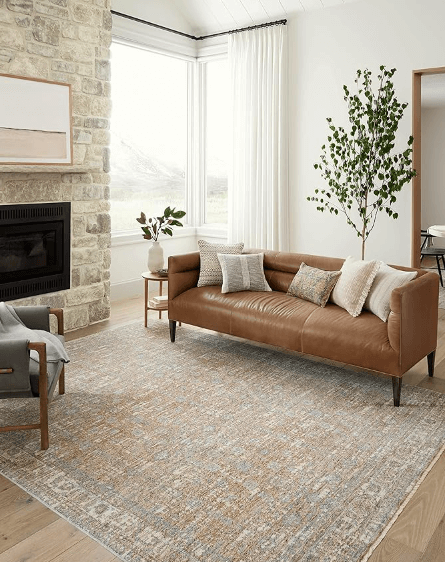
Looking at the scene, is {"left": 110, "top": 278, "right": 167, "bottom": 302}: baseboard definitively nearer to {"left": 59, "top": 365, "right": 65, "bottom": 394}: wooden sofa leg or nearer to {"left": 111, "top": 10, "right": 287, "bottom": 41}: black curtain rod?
{"left": 59, "top": 365, "right": 65, "bottom": 394}: wooden sofa leg

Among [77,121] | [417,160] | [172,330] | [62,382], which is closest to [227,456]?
[62,382]

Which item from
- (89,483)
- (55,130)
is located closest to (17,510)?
(89,483)

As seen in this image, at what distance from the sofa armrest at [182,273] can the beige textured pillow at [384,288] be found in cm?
148

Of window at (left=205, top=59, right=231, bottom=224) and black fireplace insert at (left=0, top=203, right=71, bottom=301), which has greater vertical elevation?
window at (left=205, top=59, right=231, bottom=224)

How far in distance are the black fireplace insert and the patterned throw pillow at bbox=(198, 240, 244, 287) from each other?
3.81 ft

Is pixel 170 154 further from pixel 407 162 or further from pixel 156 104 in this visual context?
pixel 407 162

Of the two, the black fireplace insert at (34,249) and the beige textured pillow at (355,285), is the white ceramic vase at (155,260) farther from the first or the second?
the beige textured pillow at (355,285)

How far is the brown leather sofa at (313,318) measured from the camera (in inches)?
133

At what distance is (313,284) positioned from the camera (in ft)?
13.5

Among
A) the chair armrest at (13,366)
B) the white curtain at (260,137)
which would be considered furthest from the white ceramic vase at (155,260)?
the chair armrest at (13,366)

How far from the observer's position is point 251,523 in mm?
2266

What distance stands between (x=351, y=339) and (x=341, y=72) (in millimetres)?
3198

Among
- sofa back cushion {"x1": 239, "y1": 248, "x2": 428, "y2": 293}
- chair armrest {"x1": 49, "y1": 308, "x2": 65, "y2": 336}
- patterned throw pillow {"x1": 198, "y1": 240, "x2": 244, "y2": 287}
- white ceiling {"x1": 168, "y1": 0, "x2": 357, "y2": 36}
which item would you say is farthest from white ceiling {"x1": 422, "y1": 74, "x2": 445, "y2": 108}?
chair armrest {"x1": 49, "y1": 308, "x2": 65, "y2": 336}

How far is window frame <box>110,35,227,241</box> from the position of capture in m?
6.68
